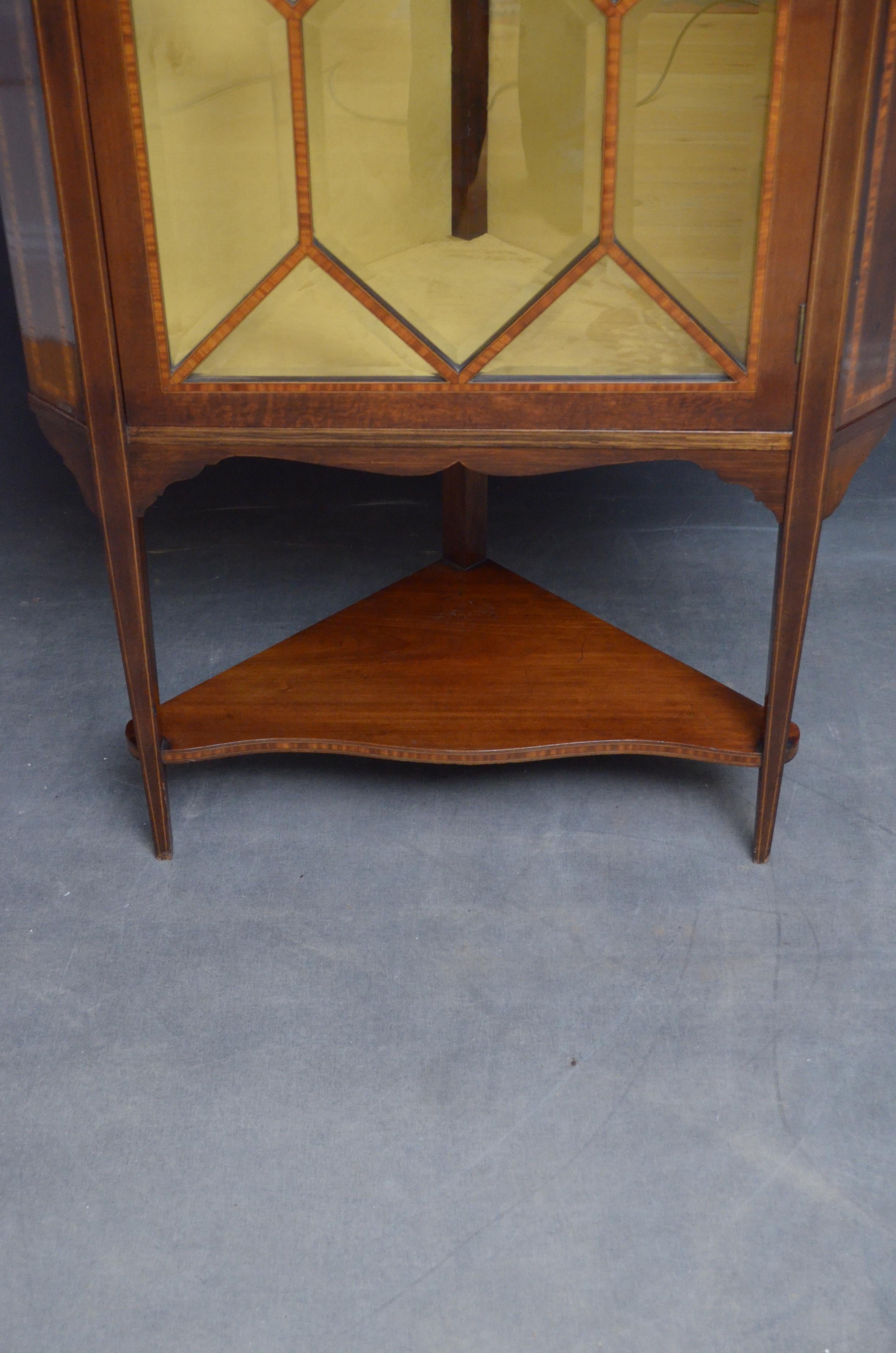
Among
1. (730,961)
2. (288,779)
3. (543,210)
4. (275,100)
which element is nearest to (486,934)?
(730,961)

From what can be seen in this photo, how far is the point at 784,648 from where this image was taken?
1374 mm

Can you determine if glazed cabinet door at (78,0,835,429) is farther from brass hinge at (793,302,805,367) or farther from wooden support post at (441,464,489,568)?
wooden support post at (441,464,489,568)

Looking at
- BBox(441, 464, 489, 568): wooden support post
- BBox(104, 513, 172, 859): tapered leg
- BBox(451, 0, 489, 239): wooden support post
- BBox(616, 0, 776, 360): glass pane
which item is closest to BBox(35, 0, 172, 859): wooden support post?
BBox(104, 513, 172, 859): tapered leg

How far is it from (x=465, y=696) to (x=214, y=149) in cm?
68

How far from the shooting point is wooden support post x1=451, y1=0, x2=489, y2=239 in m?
1.16

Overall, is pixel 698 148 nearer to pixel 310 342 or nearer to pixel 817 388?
pixel 817 388

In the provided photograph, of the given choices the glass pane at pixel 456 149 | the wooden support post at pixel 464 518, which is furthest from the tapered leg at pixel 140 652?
the wooden support post at pixel 464 518

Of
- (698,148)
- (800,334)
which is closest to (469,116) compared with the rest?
(698,148)

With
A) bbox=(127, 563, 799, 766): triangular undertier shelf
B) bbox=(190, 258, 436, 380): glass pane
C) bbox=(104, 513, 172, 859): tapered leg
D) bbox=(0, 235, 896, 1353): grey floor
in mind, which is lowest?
bbox=(0, 235, 896, 1353): grey floor

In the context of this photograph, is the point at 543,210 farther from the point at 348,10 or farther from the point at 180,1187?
the point at 180,1187

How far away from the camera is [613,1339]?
0.97 m

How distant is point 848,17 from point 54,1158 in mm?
1180

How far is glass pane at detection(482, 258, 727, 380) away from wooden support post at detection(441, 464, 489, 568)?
604 mm

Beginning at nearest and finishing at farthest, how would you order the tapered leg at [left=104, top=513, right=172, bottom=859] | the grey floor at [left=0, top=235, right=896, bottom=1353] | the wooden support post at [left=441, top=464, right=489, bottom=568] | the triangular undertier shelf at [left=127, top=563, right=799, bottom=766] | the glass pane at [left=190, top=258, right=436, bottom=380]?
the grey floor at [left=0, top=235, right=896, bottom=1353]
the glass pane at [left=190, top=258, right=436, bottom=380]
the tapered leg at [left=104, top=513, right=172, bottom=859]
the triangular undertier shelf at [left=127, top=563, right=799, bottom=766]
the wooden support post at [left=441, top=464, right=489, bottom=568]
